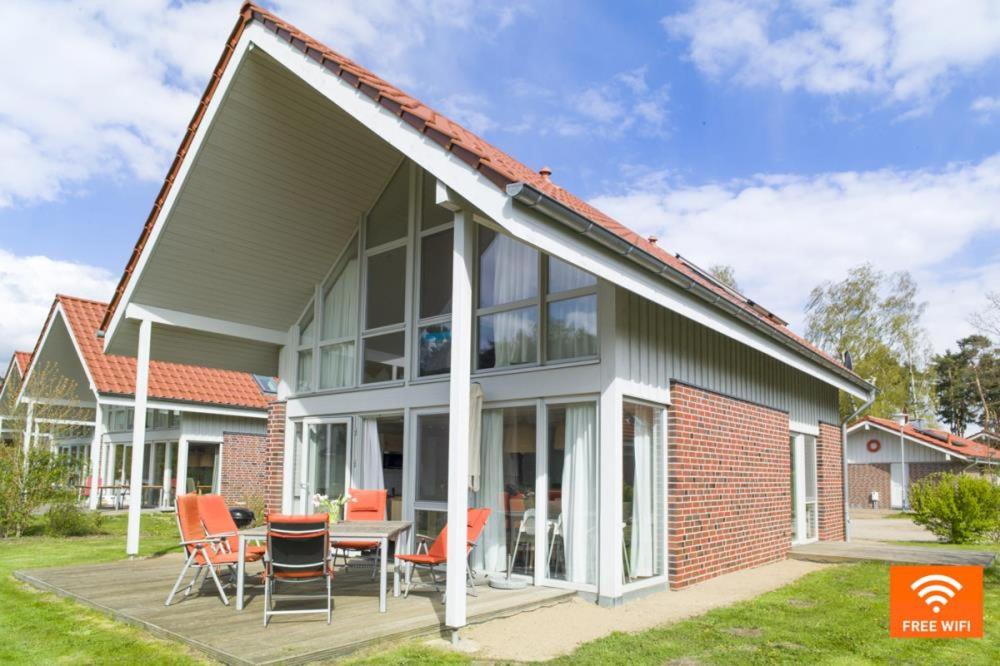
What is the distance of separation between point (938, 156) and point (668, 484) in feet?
67.9

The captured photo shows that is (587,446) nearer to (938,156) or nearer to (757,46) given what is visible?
(757,46)

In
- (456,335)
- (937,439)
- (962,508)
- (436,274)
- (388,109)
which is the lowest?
(962,508)

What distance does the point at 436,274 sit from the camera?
10.2 m

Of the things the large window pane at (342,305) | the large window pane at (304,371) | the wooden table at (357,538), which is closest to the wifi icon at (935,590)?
the wooden table at (357,538)

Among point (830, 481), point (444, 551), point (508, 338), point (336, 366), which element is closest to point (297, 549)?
point (444, 551)

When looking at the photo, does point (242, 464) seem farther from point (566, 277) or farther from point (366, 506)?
point (566, 277)

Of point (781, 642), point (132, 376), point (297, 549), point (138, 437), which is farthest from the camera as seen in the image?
point (132, 376)

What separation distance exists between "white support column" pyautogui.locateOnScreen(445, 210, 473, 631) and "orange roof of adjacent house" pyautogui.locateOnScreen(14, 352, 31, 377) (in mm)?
22633

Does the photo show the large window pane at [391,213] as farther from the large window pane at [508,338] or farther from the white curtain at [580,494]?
the white curtain at [580,494]

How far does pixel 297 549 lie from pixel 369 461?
146 inches

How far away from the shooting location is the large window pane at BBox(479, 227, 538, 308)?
9016mm

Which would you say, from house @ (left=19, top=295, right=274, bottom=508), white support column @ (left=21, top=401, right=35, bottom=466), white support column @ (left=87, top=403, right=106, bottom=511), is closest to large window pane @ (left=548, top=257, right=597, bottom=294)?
white support column @ (left=21, top=401, right=35, bottom=466)

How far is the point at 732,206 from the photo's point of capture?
2823 cm

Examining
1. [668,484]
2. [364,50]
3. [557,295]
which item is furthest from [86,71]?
[668,484]
